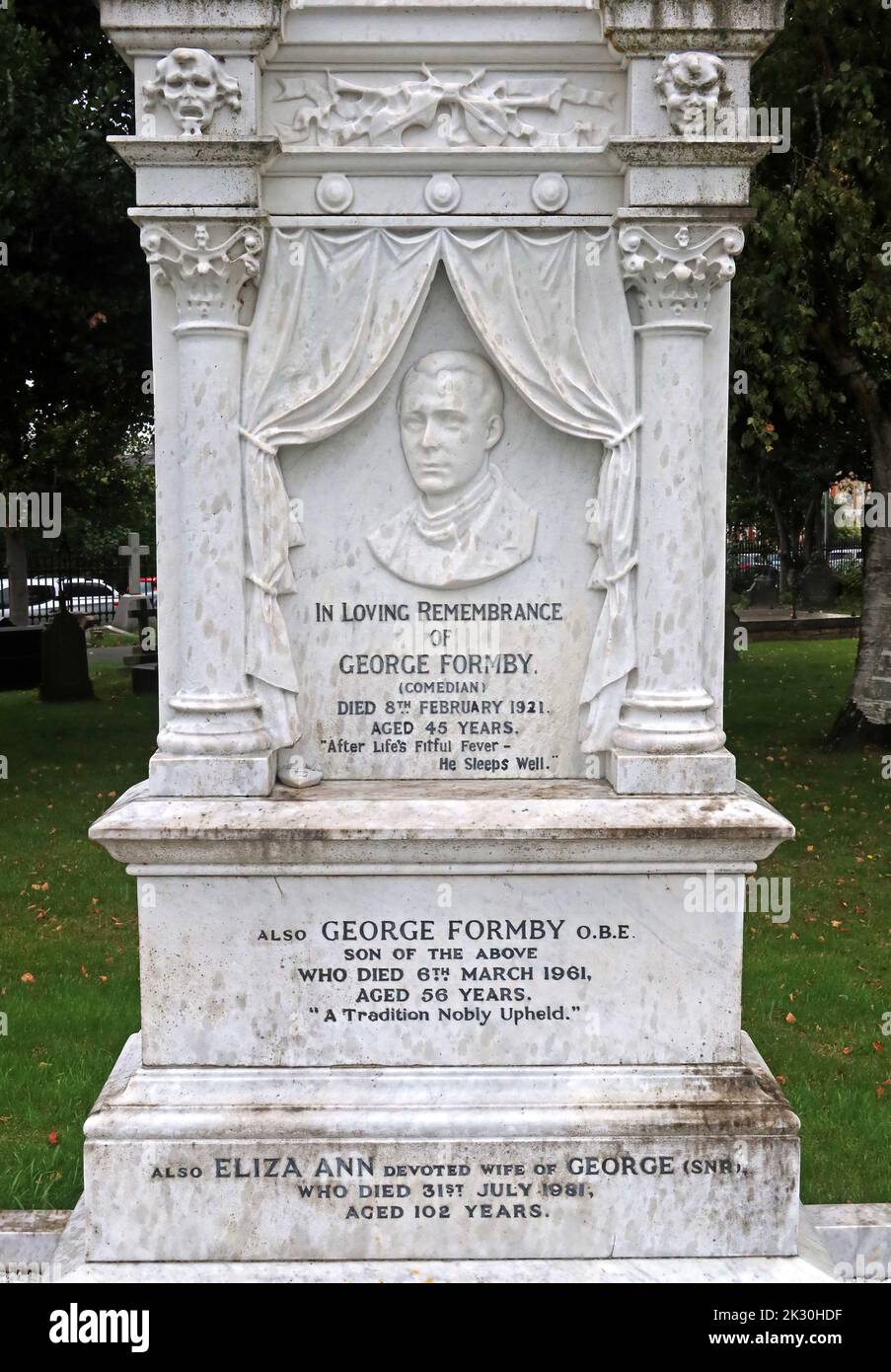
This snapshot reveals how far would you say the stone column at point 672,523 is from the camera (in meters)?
4.14

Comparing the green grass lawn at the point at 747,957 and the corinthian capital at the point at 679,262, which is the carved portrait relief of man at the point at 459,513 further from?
the green grass lawn at the point at 747,957

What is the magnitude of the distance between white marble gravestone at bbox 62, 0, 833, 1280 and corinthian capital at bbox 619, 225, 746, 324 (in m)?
0.01

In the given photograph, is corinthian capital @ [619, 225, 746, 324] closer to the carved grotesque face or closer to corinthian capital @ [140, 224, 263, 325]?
the carved grotesque face

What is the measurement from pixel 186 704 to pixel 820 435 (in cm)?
1217

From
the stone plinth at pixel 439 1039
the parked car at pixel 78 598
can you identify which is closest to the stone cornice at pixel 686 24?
the stone plinth at pixel 439 1039

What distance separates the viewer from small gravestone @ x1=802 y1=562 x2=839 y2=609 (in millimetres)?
30875

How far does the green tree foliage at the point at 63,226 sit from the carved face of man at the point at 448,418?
6.70 meters

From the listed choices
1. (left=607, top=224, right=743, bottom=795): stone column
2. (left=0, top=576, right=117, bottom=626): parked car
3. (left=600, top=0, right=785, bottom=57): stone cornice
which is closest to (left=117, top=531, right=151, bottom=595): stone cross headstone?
(left=0, top=576, right=117, bottom=626): parked car

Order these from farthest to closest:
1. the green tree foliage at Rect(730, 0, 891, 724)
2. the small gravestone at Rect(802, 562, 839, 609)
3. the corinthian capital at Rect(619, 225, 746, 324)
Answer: the small gravestone at Rect(802, 562, 839, 609) → the green tree foliage at Rect(730, 0, 891, 724) → the corinthian capital at Rect(619, 225, 746, 324)

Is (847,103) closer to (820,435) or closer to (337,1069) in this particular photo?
(820,435)

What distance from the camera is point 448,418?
4.35 m

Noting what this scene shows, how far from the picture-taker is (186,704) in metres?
4.28

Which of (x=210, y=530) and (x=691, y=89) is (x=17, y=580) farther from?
(x=691, y=89)

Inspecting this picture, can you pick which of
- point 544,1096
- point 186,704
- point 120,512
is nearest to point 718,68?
point 186,704
